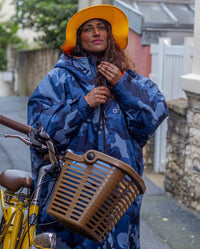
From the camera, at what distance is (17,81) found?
23.8m

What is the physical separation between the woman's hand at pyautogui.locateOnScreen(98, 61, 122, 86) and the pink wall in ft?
18.1

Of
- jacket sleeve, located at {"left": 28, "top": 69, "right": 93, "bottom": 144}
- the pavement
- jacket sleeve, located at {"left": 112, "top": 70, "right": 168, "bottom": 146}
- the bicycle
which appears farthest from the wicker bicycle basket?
the pavement

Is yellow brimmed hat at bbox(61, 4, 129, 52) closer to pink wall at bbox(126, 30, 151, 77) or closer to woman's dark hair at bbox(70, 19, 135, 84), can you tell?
woman's dark hair at bbox(70, 19, 135, 84)

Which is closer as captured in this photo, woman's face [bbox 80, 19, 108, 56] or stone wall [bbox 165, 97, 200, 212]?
woman's face [bbox 80, 19, 108, 56]

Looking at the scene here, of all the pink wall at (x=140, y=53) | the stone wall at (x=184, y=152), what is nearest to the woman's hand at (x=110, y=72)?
the stone wall at (x=184, y=152)

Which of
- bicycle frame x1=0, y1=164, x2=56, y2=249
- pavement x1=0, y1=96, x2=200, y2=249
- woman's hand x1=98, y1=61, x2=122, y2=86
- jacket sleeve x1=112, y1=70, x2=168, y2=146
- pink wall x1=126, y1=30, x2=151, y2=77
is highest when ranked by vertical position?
woman's hand x1=98, y1=61, x2=122, y2=86

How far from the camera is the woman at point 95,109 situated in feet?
8.46

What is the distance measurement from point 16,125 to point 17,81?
2212 cm

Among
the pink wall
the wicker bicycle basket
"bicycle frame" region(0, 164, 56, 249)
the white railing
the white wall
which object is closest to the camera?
the wicker bicycle basket

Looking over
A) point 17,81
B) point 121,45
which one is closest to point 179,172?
point 121,45

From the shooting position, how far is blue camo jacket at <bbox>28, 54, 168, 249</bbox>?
262 cm

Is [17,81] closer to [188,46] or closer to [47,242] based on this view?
[188,46]

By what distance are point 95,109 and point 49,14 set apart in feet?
37.8

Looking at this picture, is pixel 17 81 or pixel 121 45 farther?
pixel 17 81
